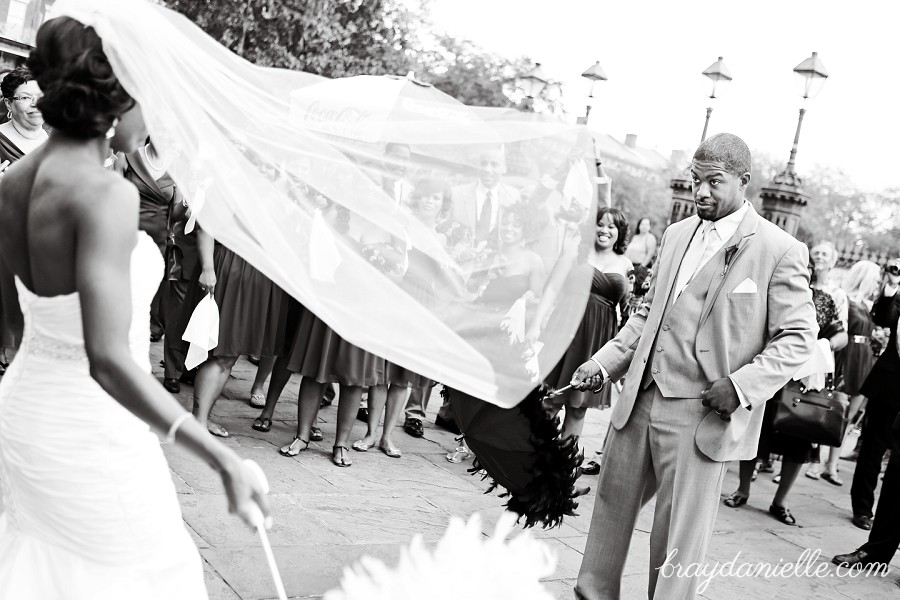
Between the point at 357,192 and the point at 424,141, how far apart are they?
343 mm

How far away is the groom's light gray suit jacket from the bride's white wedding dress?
2413 mm

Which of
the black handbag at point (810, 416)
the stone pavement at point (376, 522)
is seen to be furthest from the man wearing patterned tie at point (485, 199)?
the black handbag at point (810, 416)

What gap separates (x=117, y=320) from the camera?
1928 mm

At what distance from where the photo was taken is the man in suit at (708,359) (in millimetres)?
3781

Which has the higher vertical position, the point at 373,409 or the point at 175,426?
the point at 175,426

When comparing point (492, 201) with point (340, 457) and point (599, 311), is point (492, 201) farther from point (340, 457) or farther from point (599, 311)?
point (599, 311)

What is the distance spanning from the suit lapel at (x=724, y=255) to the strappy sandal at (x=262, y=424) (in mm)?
3641

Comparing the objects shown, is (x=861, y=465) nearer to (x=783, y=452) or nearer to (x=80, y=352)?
(x=783, y=452)

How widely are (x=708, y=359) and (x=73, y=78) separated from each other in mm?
2777

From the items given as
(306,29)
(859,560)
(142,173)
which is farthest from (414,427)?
(306,29)

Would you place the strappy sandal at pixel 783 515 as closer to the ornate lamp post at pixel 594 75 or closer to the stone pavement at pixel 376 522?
the stone pavement at pixel 376 522

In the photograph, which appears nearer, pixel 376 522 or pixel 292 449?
pixel 376 522

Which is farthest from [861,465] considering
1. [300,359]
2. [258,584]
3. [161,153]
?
[161,153]

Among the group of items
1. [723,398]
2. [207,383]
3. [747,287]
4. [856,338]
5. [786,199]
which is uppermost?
[786,199]
